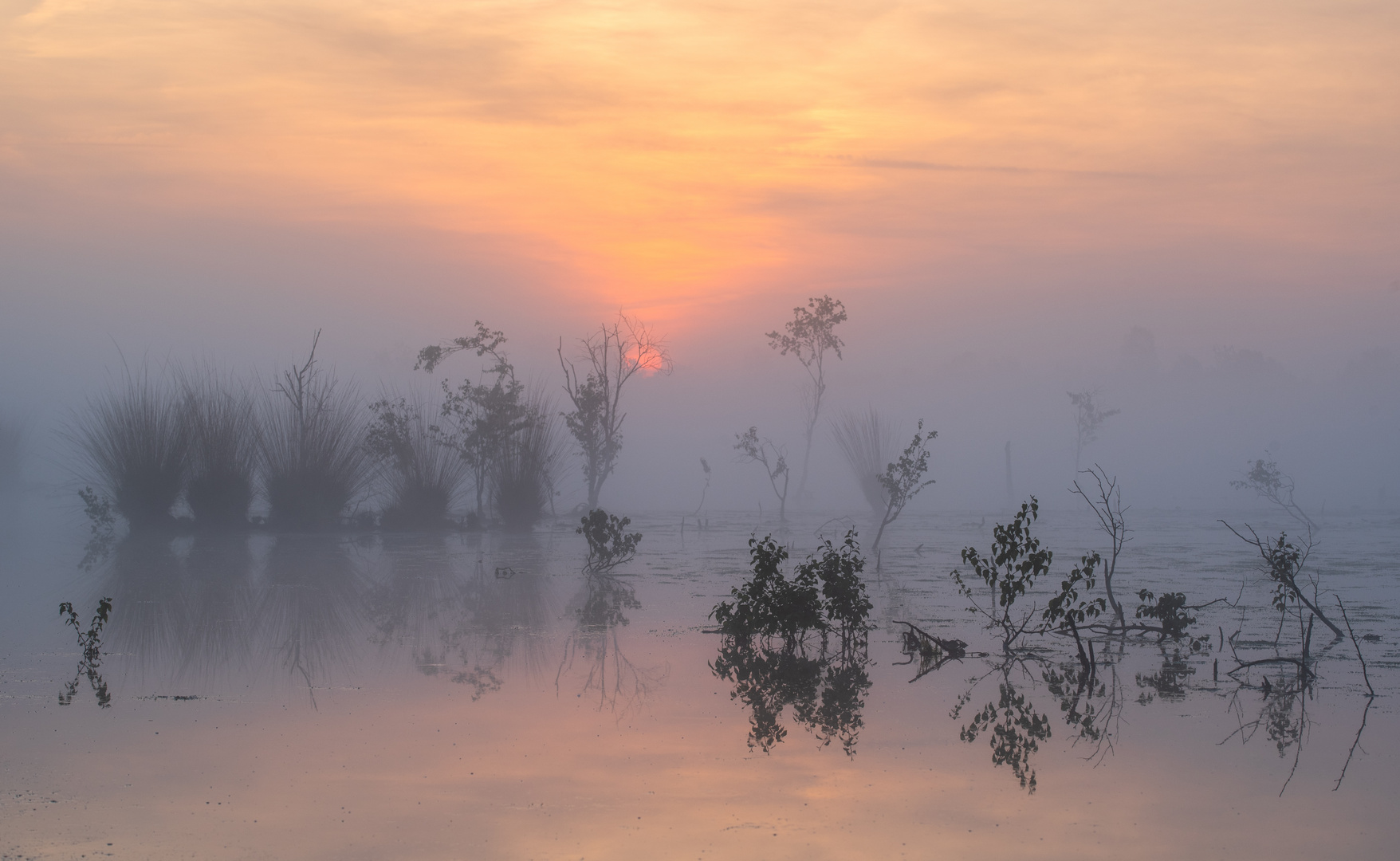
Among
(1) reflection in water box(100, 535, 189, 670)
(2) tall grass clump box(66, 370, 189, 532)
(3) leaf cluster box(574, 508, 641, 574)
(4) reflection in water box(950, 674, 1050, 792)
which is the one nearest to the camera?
(4) reflection in water box(950, 674, 1050, 792)

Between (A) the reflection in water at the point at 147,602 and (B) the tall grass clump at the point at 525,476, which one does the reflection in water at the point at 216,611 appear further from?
(B) the tall grass clump at the point at 525,476

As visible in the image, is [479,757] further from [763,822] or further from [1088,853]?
[1088,853]

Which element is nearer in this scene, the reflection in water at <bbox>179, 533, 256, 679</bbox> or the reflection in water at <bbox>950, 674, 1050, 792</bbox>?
the reflection in water at <bbox>950, 674, 1050, 792</bbox>

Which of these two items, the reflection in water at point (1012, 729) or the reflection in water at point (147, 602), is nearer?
the reflection in water at point (1012, 729)

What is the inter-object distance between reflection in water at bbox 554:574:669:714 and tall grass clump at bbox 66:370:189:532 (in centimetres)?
1353

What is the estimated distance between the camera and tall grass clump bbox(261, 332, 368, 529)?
77.8 ft

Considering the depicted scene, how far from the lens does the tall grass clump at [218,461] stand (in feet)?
74.6

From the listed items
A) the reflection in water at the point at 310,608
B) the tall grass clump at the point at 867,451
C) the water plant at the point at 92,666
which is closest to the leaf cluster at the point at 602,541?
the reflection in water at the point at 310,608

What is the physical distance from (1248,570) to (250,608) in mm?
14363

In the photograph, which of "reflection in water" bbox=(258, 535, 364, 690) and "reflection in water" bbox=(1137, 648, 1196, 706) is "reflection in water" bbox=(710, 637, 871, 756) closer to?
"reflection in water" bbox=(1137, 648, 1196, 706)

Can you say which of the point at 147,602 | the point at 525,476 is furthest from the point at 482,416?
the point at 147,602

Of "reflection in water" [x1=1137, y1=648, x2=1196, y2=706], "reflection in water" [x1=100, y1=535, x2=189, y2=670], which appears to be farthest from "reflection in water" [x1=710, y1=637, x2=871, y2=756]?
"reflection in water" [x1=100, y1=535, x2=189, y2=670]

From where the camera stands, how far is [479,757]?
564 cm

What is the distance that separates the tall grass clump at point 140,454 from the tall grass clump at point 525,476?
7.59 m
